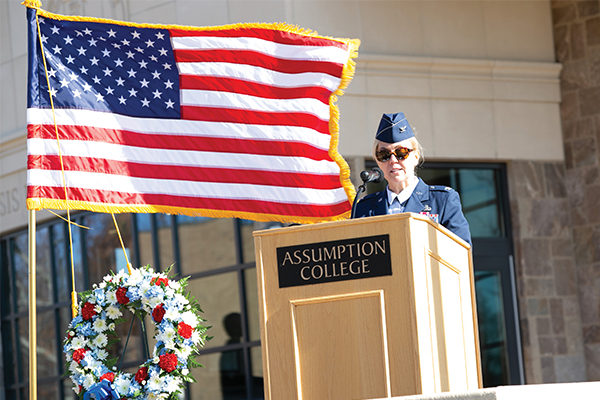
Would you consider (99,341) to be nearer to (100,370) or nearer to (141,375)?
(100,370)

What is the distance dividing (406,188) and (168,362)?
59.0 inches

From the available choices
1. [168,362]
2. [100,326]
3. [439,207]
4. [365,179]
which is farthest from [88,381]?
[439,207]

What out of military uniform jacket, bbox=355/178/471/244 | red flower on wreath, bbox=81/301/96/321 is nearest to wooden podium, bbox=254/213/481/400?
military uniform jacket, bbox=355/178/471/244

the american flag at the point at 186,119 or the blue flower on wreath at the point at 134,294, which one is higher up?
the american flag at the point at 186,119

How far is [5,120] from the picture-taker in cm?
1279

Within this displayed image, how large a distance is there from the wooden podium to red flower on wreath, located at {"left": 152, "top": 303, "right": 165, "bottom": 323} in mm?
1229

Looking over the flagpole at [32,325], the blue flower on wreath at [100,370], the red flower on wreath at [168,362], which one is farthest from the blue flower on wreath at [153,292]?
the flagpole at [32,325]

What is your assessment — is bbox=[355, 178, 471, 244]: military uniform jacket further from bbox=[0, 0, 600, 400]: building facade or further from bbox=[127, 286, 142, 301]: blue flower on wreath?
bbox=[0, 0, 600, 400]: building facade

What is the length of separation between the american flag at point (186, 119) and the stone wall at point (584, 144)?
13.5 feet

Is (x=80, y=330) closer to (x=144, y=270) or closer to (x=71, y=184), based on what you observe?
(x=144, y=270)

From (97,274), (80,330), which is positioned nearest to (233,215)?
(80,330)

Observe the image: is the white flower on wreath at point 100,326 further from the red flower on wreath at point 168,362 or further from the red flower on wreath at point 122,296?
the red flower on wreath at point 168,362

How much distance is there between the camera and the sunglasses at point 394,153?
5.25m

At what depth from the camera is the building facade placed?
10.5 m
